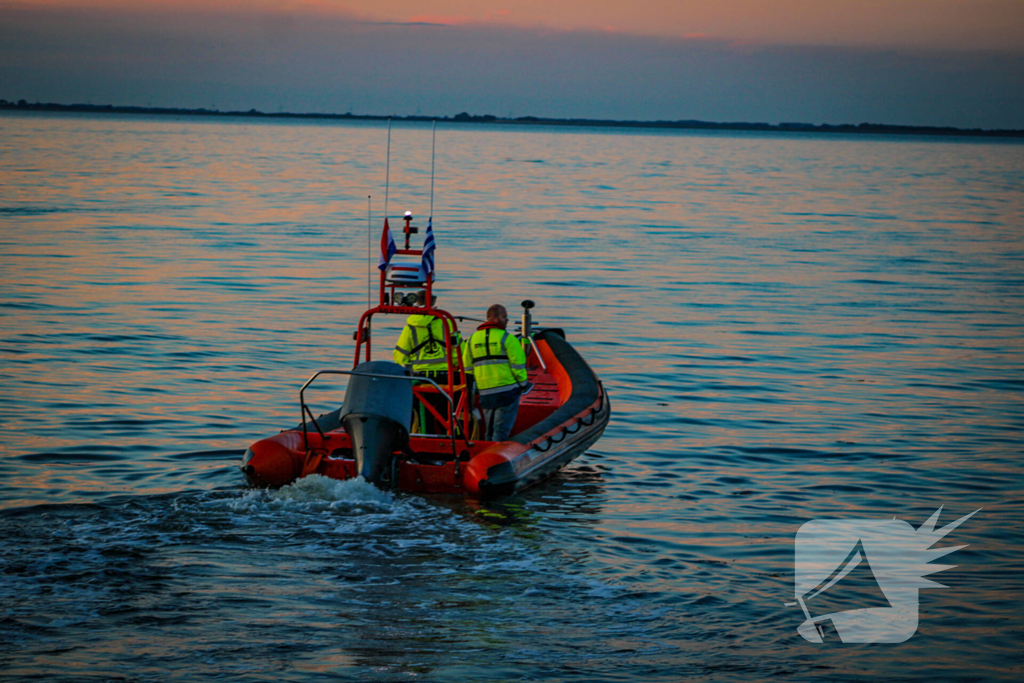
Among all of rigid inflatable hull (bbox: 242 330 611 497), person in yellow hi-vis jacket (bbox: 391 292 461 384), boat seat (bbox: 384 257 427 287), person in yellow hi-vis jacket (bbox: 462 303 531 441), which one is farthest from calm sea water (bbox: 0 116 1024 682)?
boat seat (bbox: 384 257 427 287)

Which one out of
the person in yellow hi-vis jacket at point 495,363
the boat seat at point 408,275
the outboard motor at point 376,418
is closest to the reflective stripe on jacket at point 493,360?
the person in yellow hi-vis jacket at point 495,363

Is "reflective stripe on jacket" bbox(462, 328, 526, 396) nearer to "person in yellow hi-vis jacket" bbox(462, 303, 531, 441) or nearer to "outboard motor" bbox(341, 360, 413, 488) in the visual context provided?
"person in yellow hi-vis jacket" bbox(462, 303, 531, 441)

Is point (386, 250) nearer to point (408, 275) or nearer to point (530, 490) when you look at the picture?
point (408, 275)

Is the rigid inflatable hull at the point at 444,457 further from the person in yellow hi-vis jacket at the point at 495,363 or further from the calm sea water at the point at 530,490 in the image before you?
the person in yellow hi-vis jacket at the point at 495,363

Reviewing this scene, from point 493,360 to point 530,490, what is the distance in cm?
112

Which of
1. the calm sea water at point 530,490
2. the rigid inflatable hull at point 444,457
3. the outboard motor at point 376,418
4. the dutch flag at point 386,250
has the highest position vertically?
the dutch flag at point 386,250

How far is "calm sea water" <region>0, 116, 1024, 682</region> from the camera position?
581 centimetres

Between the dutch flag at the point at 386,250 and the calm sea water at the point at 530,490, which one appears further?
the dutch flag at the point at 386,250

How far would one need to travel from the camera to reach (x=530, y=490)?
8.81 meters

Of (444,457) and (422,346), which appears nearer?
(444,457)

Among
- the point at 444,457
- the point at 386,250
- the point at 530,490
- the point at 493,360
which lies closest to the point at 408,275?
the point at 386,250

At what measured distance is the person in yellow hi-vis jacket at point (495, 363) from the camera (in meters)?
9.03

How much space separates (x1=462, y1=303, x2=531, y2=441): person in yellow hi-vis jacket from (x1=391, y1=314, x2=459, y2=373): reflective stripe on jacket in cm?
37

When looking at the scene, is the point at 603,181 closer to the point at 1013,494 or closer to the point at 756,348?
the point at 756,348
